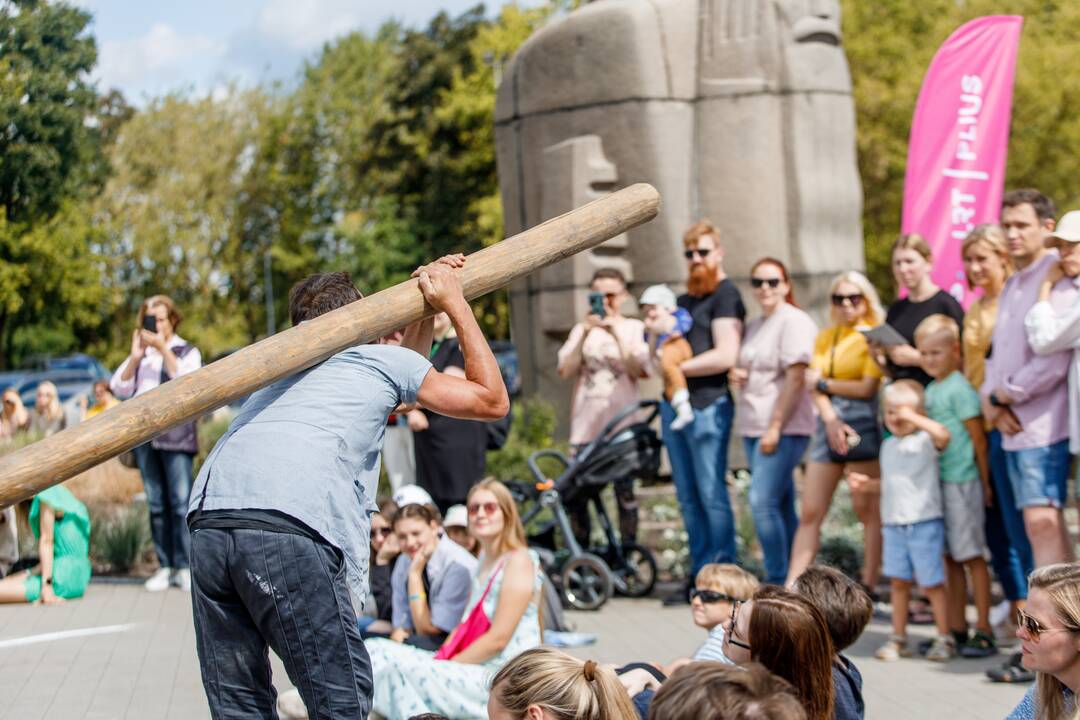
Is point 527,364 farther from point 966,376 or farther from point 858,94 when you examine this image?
point 858,94

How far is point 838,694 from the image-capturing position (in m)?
4.09

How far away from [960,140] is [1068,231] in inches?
160

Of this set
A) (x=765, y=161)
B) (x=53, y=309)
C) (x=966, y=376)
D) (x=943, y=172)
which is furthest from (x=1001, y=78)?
(x=53, y=309)

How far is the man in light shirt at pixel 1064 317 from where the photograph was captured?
244 inches

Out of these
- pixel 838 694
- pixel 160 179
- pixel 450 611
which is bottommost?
pixel 450 611

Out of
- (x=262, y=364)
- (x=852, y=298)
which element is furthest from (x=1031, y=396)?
(x=262, y=364)

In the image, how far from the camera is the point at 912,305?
292 inches

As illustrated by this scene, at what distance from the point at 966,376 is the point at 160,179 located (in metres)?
6.46

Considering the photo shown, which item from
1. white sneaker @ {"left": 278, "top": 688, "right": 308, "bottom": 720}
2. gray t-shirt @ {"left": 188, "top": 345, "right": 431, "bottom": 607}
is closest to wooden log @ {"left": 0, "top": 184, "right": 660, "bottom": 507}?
gray t-shirt @ {"left": 188, "top": 345, "right": 431, "bottom": 607}

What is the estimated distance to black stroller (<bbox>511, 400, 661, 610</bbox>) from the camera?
8453 millimetres

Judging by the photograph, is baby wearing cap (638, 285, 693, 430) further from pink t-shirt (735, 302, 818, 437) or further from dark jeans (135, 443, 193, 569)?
dark jeans (135, 443, 193, 569)

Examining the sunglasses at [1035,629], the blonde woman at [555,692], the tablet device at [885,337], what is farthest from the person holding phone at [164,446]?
the sunglasses at [1035,629]

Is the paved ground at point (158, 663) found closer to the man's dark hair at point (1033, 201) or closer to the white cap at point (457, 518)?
the white cap at point (457, 518)

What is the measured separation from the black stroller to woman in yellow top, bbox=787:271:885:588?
3.88 ft
